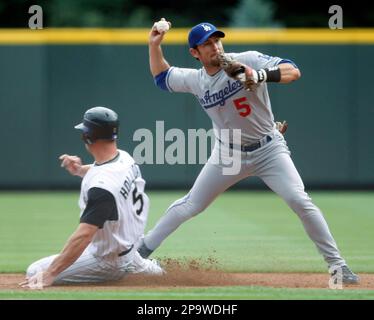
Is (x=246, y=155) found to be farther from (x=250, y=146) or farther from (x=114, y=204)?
(x=114, y=204)

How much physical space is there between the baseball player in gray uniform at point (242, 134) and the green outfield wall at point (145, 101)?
825 centimetres

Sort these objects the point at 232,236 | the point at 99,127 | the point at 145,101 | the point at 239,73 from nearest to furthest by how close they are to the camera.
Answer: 1. the point at 99,127
2. the point at 239,73
3. the point at 232,236
4. the point at 145,101


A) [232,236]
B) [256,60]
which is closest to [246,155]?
[256,60]

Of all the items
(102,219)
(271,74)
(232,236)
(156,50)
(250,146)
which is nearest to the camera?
(102,219)

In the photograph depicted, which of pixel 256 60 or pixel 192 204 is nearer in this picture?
pixel 256 60

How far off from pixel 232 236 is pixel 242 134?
323 centimetres

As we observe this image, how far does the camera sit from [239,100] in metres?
6.91

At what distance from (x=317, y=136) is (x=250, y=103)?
29.3 feet

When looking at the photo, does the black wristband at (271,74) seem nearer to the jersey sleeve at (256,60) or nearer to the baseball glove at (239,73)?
the baseball glove at (239,73)

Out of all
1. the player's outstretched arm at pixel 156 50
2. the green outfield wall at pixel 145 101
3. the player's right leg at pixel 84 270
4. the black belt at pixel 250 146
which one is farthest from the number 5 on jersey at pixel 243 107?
the green outfield wall at pixel 145 101

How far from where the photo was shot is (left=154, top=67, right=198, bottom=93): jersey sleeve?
719 cm

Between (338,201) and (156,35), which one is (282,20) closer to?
(338,201)

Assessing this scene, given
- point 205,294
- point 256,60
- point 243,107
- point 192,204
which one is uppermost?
point 256,60

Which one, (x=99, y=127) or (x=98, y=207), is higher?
(x=99, y=127)
